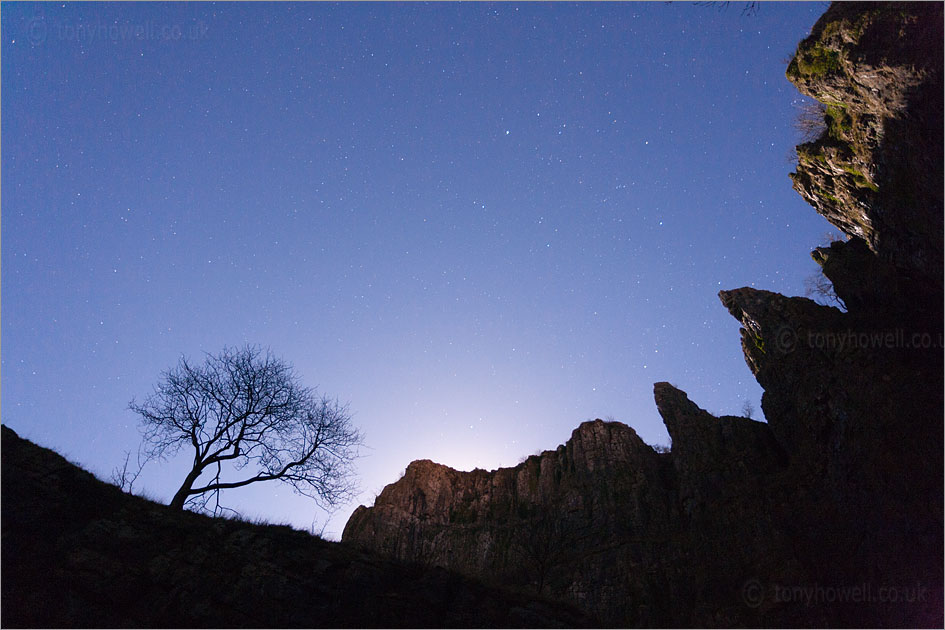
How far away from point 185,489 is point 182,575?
791cm

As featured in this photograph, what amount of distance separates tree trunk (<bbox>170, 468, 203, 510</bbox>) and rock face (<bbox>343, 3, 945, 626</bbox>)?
835 inches

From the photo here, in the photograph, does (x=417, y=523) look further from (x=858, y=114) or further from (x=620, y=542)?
(x=858, y=114)

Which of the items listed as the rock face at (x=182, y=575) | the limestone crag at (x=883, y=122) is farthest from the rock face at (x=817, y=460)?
the rock face at (x=182, y=575)

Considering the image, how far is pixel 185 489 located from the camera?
800 inches

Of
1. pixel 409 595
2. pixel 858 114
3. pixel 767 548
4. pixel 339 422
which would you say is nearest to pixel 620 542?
pixel 767 548

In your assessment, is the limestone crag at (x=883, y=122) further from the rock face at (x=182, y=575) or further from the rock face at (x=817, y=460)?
the rock face at (x=182, y=575)

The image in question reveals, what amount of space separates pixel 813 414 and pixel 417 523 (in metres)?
38.6

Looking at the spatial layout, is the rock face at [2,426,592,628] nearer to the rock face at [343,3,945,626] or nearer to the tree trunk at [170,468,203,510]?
the tree trunk at [170,468,203,510]

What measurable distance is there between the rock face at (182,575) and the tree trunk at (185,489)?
164 inches

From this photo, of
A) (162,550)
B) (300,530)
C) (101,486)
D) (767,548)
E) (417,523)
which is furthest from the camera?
(417,523)

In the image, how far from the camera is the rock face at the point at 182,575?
12445mm

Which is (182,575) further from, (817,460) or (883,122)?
(817,460)

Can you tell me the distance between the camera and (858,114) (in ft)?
73.2

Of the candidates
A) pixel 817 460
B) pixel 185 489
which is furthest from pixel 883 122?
pixel 185 489
